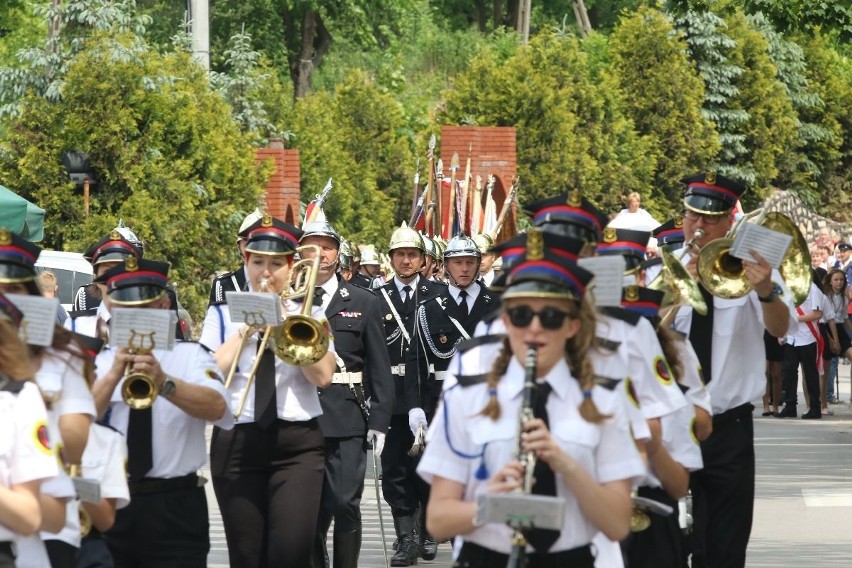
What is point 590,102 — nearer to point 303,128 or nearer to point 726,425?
point 303,128

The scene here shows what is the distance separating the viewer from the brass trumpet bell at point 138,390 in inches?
280

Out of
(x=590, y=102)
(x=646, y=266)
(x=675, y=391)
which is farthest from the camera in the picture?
(x=590, y=102)

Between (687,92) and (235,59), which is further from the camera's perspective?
(687,92)

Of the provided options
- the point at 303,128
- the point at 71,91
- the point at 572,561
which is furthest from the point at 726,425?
the point at 303,128

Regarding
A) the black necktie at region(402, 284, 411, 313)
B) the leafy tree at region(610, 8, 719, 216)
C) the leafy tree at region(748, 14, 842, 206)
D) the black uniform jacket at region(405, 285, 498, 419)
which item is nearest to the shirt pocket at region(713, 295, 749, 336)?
the black uniform jacket at region(405, 285, 498, 419)

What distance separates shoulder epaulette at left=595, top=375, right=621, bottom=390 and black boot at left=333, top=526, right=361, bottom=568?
5221mm

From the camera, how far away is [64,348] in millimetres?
6172

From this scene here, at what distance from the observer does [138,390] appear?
715 centimetres

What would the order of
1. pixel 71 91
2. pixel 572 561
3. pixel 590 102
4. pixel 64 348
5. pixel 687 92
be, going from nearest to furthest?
1. pixel 572 561
2. pixel 64 348
3. pixel 71 91
4. pixel 590 102
5. pixel 687 92

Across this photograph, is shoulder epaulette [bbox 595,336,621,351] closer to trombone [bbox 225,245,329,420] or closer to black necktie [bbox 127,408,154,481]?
black necktie [bbox 127,408,154,481]

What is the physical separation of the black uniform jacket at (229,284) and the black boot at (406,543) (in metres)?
1.91

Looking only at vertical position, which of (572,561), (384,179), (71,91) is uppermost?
(572,561)

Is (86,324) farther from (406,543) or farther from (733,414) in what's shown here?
(406,543)

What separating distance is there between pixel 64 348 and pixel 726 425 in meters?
3.72
